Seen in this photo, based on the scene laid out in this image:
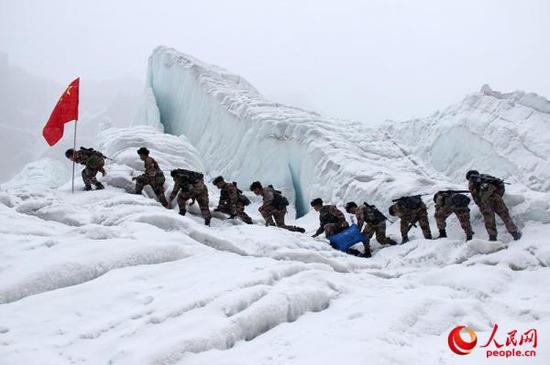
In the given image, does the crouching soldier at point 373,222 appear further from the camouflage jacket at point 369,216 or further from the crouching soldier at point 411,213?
the crouching soldier at point 411,213

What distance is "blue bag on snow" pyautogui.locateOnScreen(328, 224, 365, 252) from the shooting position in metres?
9.15

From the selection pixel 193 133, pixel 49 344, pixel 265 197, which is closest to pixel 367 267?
pixel 265 197

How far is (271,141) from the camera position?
19016 mm

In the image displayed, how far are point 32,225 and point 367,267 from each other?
5828 millimetres

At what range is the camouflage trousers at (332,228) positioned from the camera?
9555 mm

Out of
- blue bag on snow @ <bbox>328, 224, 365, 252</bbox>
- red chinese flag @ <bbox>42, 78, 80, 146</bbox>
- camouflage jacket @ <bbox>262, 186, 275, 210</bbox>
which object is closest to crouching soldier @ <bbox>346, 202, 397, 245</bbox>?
blue bag on snow @ <bbox>328, 224, 365, 252</bbox>

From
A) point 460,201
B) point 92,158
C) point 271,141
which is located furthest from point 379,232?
point 271,141

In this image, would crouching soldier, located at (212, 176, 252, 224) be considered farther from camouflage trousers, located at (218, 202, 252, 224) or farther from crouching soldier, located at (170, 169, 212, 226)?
crouching soldier, located at (170, 169, 212, 226)

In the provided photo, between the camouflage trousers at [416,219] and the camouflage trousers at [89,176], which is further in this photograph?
the camouflage trousers at [89,176]

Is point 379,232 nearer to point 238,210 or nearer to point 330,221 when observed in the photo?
point 330,221

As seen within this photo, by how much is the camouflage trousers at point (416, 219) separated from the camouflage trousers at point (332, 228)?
1248 millimetres

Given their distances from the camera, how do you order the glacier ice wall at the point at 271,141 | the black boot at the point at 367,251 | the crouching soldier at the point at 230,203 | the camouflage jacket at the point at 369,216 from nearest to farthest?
the black boot at the point at 367,251
the camouflage jacket at the point at 369,216
the crouching soldier at the point at 230,203
the glacier ice wall at the point at 271,141

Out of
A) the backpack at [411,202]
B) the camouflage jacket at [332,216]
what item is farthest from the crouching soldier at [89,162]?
the backpack at [411,202]

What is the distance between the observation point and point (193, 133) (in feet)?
78.5
